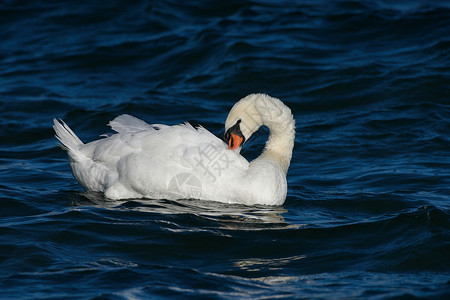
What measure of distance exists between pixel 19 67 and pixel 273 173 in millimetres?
9063

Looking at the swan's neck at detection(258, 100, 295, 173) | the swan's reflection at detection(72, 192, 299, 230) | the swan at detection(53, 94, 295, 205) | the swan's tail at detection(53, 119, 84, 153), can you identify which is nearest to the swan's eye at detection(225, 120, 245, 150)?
the swan at detection(53, 94, 295, 205)

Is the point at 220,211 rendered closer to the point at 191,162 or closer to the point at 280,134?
the point at 191,162

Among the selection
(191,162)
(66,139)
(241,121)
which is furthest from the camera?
(66,139)

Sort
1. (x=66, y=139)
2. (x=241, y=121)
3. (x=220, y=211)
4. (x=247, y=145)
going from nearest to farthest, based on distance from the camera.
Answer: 1. (x=220, y=211)
2. (x=241, y=121)
3. (x=66, y=139)
4. (x=247, y=145)

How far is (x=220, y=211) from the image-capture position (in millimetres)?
6879

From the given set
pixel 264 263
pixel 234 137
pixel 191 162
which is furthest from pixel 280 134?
pixel 264 263

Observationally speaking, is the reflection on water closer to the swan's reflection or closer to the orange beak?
the swan's reflection

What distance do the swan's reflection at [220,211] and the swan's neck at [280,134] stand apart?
752mm

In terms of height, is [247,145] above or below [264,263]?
below

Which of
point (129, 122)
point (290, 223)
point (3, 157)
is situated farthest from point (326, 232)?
point (3, 157)

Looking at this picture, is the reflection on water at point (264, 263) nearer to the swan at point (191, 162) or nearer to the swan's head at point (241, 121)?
the swan at point (191, 162)

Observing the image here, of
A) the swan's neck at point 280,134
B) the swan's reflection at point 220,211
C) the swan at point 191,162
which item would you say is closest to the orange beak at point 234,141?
the swan at point 191,162

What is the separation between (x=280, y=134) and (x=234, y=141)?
2.43 feet

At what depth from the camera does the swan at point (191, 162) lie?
6965 mm
